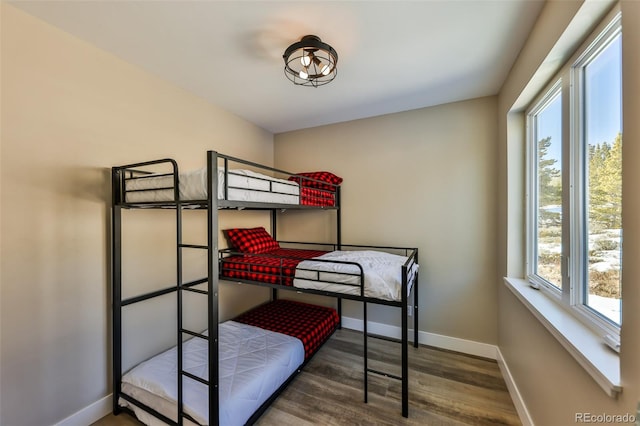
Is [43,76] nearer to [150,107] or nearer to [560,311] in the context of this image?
[150,107]

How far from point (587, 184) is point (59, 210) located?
9.77 feet

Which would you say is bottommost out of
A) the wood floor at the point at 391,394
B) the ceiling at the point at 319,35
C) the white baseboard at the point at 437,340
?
the wood floor at the point at 391,394

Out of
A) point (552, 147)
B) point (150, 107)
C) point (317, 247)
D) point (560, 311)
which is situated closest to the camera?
point (560, 311)

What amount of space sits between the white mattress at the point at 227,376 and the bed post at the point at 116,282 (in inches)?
2.4

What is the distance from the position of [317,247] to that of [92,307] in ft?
7.03

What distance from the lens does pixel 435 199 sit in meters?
2.58

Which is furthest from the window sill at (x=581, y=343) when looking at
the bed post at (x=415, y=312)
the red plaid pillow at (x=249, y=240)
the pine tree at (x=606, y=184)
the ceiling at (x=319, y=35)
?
the red plaid pillow at (x=249, y=240)

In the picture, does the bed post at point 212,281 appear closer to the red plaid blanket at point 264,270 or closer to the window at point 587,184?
the red plaid blanket at point 264,270

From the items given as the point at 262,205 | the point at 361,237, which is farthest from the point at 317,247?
the point at 262,205

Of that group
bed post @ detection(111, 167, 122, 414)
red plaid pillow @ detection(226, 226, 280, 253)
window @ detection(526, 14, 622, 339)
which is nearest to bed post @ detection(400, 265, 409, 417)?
window @ detection(526, 14, 622, 339)

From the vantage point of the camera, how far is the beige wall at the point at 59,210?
1350 mm

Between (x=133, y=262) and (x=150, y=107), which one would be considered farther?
(x=150, y=107)

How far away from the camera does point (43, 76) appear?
146 cm

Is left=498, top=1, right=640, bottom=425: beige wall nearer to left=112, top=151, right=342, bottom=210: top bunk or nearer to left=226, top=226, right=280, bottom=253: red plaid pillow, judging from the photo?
left=112, top=151, right=342, bottom=210: top bunk
